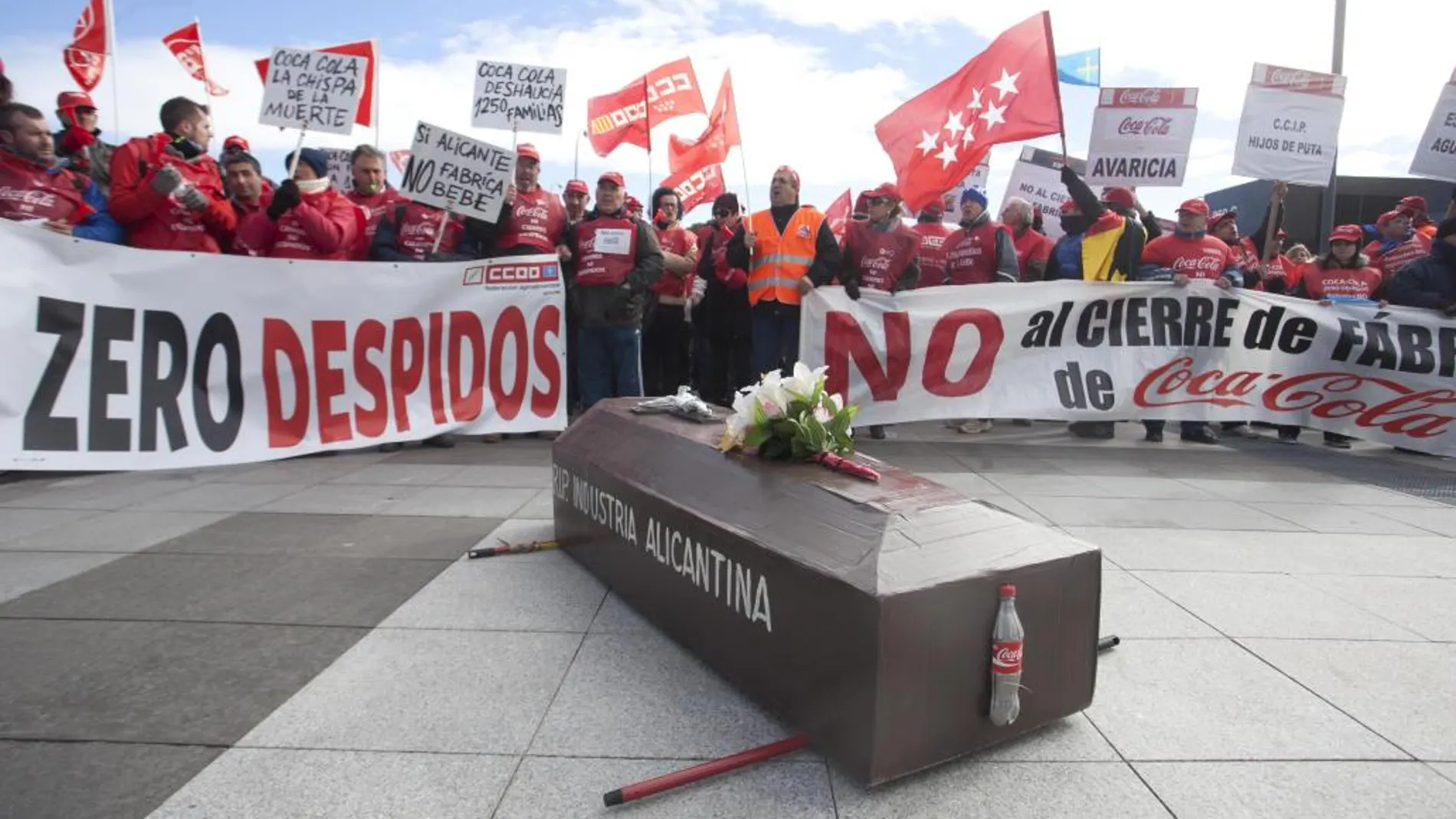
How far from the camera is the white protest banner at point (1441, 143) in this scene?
8.34 metres

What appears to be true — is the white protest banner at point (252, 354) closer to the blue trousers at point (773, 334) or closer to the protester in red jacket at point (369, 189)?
the protester in red jacket at point (369, 189)

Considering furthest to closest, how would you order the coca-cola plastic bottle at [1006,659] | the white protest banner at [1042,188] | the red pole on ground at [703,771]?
the white protest banner at [1042,188] → the coca-cola plastic bottle at [1006,659] → the red pole on ground at [703,771]

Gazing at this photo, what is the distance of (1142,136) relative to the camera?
26.6ft

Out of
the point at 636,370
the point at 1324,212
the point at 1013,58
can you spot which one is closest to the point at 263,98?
the point at 636,370

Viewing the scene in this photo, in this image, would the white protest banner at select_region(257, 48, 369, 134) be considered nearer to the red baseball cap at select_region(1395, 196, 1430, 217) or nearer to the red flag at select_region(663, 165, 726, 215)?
the red flag at select_region(663, 165, 726, 215)

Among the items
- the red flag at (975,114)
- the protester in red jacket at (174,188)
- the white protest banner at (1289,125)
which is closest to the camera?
the protester in red jacket at (174,188)

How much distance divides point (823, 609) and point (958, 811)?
0.55 meters

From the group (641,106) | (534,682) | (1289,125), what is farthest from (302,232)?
(1289,125)

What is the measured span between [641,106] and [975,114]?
18.2ft

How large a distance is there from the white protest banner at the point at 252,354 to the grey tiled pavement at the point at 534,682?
64 centimetres

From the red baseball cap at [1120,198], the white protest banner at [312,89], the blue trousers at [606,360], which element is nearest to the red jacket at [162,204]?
the white protest banner at [312,89]

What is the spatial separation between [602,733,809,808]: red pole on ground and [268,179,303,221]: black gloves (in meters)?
5.74

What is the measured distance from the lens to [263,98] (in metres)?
6.54

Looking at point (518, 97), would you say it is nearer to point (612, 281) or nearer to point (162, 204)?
point (612, 281)
